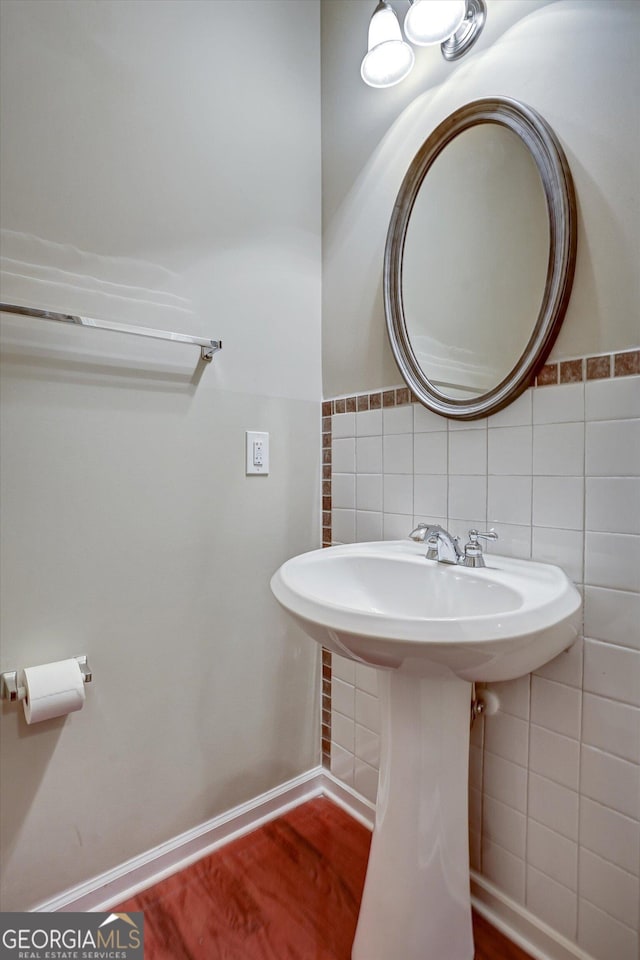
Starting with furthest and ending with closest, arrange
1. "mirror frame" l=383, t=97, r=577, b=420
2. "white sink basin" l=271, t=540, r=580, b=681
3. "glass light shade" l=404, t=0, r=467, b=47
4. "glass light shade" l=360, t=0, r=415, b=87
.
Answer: "glass light shade" l=360, t=0, r=415, b=87 < "glass light shade" l=404, t=0, r=467, b=47 < "mirror frame" l=383, t=97, r=577, b=420 < "white sink basin" l=271, t=540, r=580, b=681

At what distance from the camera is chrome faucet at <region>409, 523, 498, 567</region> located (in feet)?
3.26

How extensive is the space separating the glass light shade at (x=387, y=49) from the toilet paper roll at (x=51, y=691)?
1.59m

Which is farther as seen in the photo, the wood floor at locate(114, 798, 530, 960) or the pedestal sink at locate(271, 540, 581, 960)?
the wood floor at locate(114, 798, 530, 960)

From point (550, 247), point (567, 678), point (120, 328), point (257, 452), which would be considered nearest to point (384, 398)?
point (257, 452)

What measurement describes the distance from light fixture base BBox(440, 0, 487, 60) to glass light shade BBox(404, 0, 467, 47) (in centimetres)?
3

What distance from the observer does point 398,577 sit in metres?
1.07

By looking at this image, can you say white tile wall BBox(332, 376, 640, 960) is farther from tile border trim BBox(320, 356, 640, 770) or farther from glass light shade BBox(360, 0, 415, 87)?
glass light shade BBox(360, 0, 415, 87)

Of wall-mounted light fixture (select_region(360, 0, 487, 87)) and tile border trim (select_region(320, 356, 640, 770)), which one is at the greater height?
wall-mounted light fixture (select_region(360, 0, 487, 87))

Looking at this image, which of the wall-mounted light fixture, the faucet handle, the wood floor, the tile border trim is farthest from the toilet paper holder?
the wall-mounted light fixture

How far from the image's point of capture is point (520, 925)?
1.02 m

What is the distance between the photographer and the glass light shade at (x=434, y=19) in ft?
3.34

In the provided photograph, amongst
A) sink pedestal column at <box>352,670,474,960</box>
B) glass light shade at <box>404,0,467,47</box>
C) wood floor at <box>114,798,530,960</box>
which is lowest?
wood floor at <box>114,798,530,960</box>

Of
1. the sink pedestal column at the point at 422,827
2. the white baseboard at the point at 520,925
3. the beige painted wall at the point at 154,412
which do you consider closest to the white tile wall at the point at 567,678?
the white baseboard at the point at 520,925

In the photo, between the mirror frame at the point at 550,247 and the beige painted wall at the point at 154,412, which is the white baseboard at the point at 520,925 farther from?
the mirror frame at the point at 550,247
